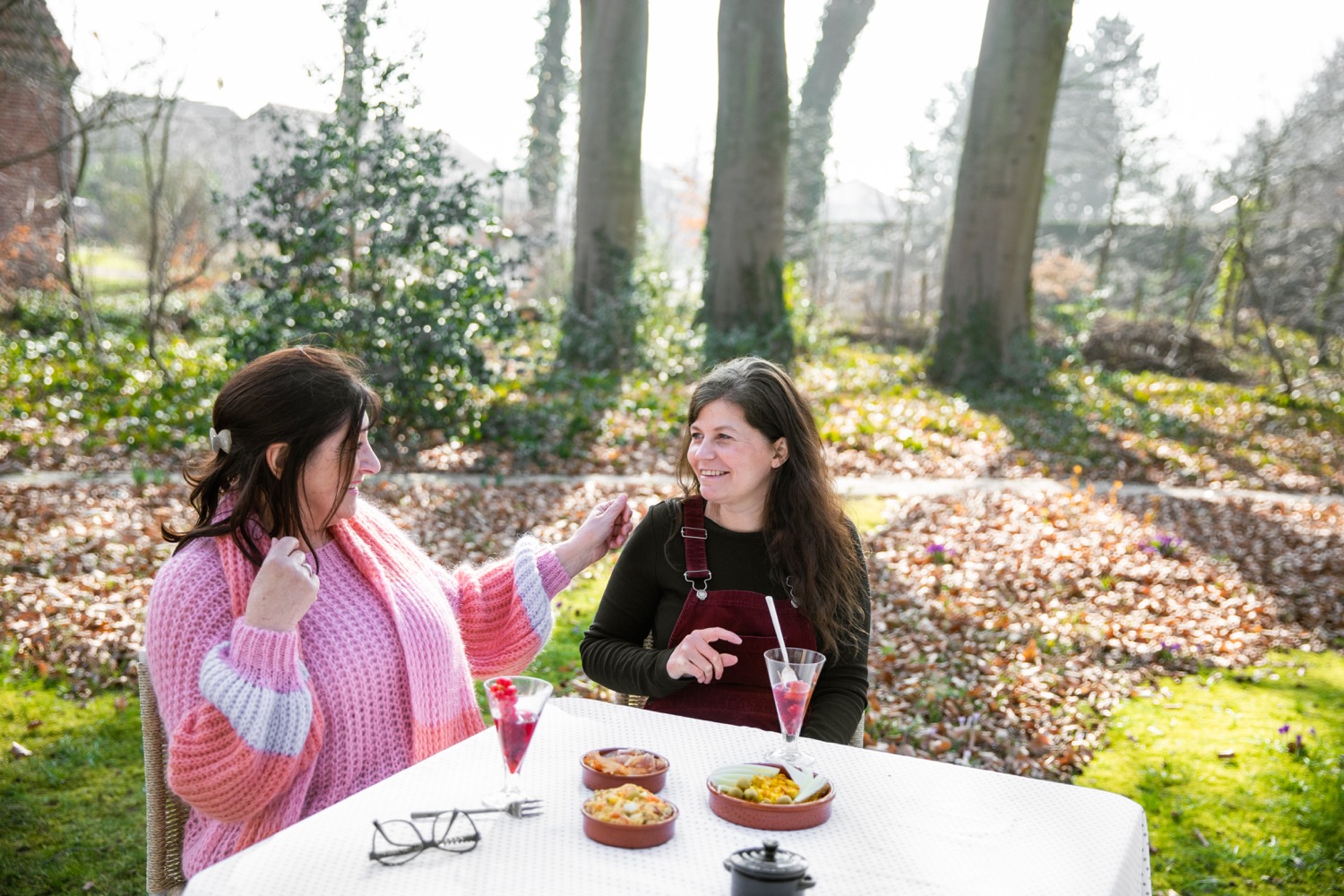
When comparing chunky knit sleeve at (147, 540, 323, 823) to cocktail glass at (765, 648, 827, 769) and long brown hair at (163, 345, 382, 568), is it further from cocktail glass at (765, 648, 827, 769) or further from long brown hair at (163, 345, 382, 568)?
cocktail glass at (765, 648, 827, 769)

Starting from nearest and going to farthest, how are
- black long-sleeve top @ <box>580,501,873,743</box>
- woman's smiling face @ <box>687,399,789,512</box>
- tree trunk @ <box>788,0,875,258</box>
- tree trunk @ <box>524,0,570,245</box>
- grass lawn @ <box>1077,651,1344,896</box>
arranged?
black long-sleeve top @ <box>580,501,873,743</box> → woman's smiling face @ <box>687,399,789,512</box> → grass lawn @ <box>1077,651,1344,896</box> → tree trunk @ <box>524,0,570,245</box> → tree trunk @ <box>788,0,875,258</box>

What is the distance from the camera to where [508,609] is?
8.64 ft

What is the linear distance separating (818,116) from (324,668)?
1978 centimetres

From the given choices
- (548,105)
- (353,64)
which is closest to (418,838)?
(353,64)

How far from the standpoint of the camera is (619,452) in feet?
30.5

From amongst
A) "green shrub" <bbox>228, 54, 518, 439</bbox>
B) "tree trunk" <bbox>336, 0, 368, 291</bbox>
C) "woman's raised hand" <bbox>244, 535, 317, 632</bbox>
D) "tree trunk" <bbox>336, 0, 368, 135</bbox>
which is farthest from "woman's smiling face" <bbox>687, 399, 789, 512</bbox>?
"tree trunk" <bbox>336, 0, 368, 135</bbox>

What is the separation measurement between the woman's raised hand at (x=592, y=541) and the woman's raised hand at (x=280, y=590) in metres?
0.86

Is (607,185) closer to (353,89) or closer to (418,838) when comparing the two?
(353,89)

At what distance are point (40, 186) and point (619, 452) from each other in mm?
13388

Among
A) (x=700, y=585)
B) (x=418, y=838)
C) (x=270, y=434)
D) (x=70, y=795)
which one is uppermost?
(x=270, y=434)

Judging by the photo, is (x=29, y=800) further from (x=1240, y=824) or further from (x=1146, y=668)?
(x=1146, y=668)

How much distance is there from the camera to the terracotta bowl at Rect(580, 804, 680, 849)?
1.63 m

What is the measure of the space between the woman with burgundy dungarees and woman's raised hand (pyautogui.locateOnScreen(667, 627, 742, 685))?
150 millimetres

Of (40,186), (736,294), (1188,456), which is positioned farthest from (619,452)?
(40,186)
